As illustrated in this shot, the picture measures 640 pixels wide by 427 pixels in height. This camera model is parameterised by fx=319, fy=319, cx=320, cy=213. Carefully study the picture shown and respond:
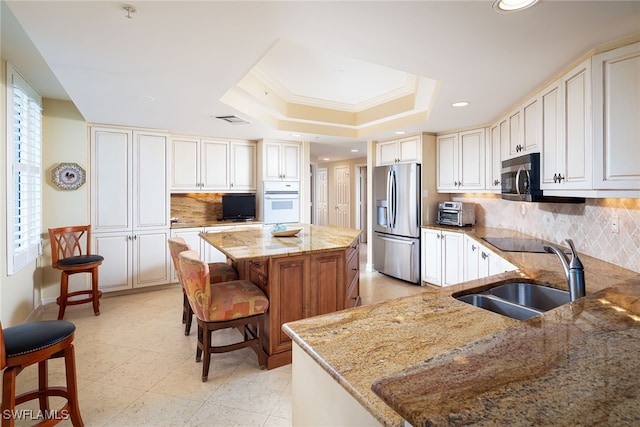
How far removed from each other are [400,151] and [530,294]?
3360 mm

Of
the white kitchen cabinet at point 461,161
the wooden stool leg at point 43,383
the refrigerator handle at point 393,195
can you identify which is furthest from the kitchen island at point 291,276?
the white kitchen cabinet at point 461,161

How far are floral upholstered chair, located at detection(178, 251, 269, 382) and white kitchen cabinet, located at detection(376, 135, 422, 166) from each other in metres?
3.18

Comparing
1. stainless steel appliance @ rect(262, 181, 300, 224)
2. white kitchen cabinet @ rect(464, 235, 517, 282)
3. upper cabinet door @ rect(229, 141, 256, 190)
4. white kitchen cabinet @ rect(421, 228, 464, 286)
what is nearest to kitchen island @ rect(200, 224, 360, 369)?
white kitchen cabinet @ rect(464, 235, 517, 282)

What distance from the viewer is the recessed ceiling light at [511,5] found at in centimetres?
147

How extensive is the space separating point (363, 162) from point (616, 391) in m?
7.44

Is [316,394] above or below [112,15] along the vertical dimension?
below

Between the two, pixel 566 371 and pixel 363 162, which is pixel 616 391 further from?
pixel 363 162

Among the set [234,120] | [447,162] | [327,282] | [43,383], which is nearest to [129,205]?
[234,120]

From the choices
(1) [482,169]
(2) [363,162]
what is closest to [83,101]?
(1) [482,169]

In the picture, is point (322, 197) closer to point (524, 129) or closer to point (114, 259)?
point (114, 259)

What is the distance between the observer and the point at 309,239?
121 inches

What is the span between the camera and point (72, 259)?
3461 mm

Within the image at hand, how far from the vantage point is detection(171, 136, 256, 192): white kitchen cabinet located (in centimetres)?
467

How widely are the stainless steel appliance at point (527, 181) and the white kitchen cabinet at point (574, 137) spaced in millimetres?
93
